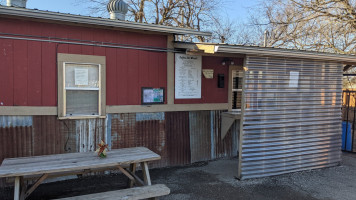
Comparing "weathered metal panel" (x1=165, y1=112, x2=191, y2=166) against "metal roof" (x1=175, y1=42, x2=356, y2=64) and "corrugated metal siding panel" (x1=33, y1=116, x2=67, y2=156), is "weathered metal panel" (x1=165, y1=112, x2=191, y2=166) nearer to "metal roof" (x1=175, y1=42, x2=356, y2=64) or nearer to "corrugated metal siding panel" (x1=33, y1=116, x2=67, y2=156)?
"metal roof" (x1=175, y1=42, x2=356, y2=64)

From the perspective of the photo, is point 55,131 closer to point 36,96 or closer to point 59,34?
point 36,96

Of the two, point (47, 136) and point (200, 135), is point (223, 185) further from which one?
point (47, 136)

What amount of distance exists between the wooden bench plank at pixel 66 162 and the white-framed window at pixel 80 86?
1.14 meters

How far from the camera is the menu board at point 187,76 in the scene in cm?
574

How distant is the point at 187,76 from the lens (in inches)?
230

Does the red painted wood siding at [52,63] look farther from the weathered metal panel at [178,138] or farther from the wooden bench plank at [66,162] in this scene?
the wooden bench plank at [66,162]

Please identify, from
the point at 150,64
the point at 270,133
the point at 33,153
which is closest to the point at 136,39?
the point at 150,64

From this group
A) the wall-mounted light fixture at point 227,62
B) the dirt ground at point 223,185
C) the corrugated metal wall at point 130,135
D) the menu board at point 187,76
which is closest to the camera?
the dirt ground at point 223,185

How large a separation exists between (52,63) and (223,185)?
3.83m

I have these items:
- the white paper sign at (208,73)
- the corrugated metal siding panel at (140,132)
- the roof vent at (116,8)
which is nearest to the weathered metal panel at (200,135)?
the corrugated metal siding panel at (140,132)

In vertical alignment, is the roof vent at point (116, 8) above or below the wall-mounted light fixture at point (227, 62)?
above

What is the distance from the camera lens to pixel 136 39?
525cm

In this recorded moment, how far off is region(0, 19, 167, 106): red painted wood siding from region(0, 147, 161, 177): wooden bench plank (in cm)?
127

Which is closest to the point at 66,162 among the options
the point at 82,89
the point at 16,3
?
the point at 82,89
